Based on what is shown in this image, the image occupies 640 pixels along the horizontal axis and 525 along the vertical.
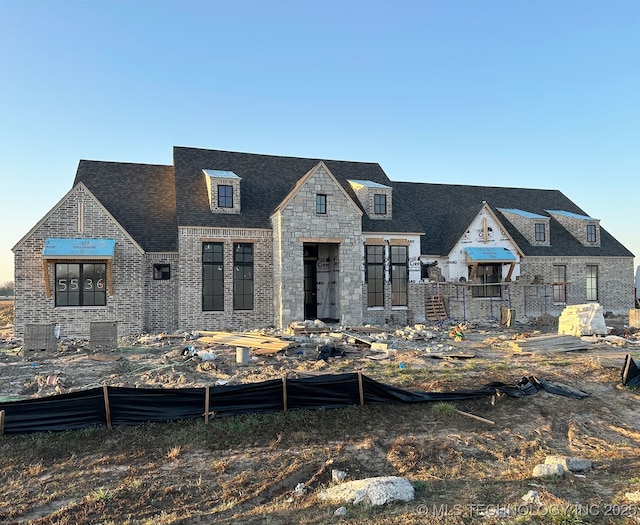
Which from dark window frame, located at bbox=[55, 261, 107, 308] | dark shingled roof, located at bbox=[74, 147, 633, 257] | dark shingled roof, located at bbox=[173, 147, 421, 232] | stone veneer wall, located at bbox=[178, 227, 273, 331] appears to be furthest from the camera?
dark shingled roof, located at bbox=[74, 147, 633, 257]

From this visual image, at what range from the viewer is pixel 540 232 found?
1143 inches

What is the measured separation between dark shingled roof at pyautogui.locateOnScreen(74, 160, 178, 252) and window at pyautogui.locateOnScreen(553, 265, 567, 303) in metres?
21.0

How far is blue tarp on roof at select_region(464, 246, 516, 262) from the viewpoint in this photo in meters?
26.1

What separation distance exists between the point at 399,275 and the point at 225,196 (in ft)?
30.4

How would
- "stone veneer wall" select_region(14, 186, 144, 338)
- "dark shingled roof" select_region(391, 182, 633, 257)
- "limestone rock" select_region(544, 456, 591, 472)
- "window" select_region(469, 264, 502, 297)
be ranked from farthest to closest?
"dark shingled roof" select_region(391, 182, 633, 257)
"window" select_region(469, 264, 502, 297)
"stone veneer wall" select_region(14, 186, 144, 338)
"limestone rock" select_region(544, 456, 591, 472)

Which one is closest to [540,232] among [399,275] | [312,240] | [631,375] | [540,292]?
[540,292]

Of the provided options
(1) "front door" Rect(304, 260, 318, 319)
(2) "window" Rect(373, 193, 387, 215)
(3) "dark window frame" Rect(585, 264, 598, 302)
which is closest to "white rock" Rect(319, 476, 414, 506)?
(2) "window" Rect(373, 193, 387, 215)

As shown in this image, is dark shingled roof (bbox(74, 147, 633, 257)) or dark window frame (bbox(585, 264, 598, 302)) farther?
dark window frame (bbox(585, 264, 598, 302))

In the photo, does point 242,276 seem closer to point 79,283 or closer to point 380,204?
point 79,283

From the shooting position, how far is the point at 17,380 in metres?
12.6

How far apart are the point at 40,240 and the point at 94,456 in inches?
577

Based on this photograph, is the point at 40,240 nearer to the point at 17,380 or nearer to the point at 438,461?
the point at 17,380

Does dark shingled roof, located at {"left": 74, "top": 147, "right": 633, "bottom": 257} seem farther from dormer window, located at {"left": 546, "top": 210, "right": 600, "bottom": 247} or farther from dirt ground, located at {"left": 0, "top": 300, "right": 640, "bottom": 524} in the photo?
dirt ground, located at {"left": 0, "top": 300, "right": 640, "bottom": 524}

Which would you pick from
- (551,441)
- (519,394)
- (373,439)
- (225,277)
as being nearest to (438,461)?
(373,439)
